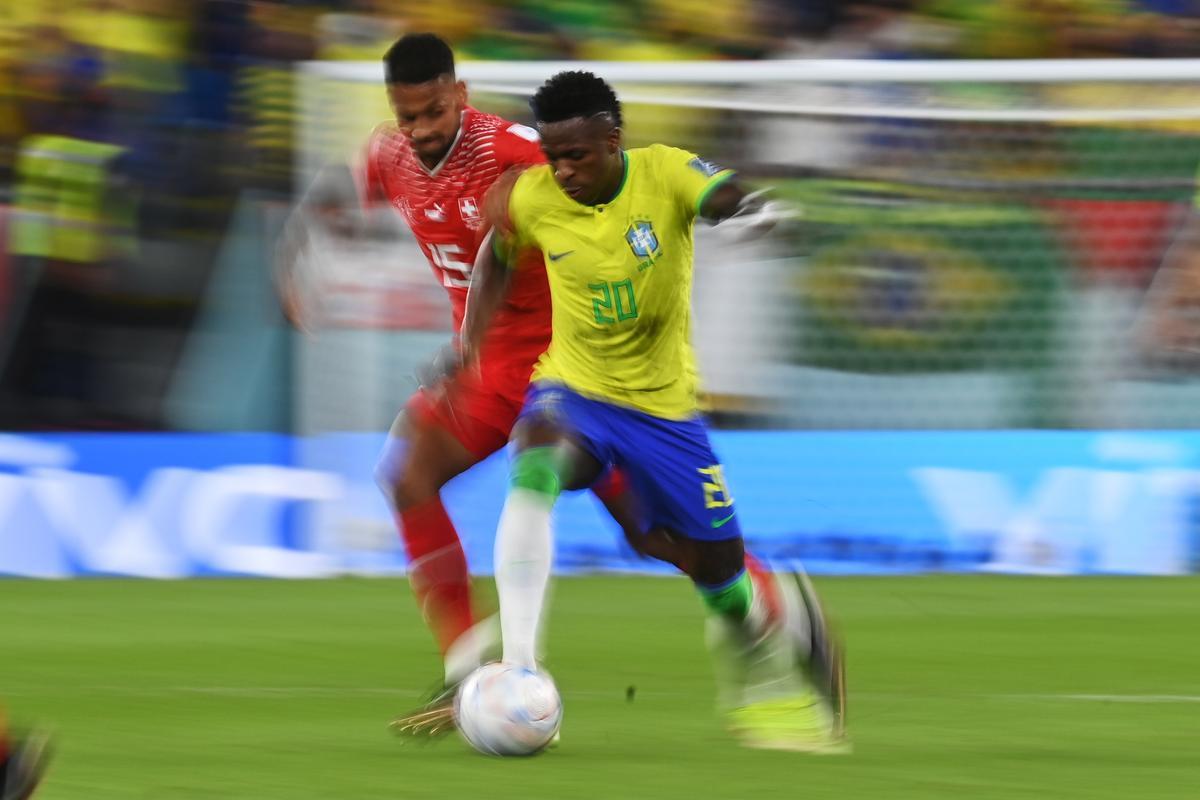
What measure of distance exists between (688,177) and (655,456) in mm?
680

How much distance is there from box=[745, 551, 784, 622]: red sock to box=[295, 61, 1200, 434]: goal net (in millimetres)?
4727

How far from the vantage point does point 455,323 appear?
614 cm

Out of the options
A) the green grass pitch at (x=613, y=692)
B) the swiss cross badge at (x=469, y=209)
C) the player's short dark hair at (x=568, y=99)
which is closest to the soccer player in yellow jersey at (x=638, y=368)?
the player's short dark hair at (x=568, y=99)

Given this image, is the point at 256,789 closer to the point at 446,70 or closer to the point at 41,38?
the point at 446,70

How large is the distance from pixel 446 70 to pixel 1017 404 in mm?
5375

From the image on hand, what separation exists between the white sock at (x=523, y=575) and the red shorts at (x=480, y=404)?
904 millimetres

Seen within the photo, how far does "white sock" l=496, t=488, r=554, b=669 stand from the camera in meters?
4.95

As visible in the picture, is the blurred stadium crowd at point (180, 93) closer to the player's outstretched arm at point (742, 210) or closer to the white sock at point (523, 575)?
the white sock at point (523, 575)

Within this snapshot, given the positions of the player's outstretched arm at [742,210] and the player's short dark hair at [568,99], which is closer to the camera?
the player's outstretched arm at [742,210]

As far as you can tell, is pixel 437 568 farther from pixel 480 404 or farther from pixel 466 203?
pixel 466 203

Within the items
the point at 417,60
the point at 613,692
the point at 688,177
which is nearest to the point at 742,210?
the point at 688,177

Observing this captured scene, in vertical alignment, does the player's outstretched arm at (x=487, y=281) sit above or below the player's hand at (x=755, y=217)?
below

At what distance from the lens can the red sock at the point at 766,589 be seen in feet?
18.1

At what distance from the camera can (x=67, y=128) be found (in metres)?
10.6
